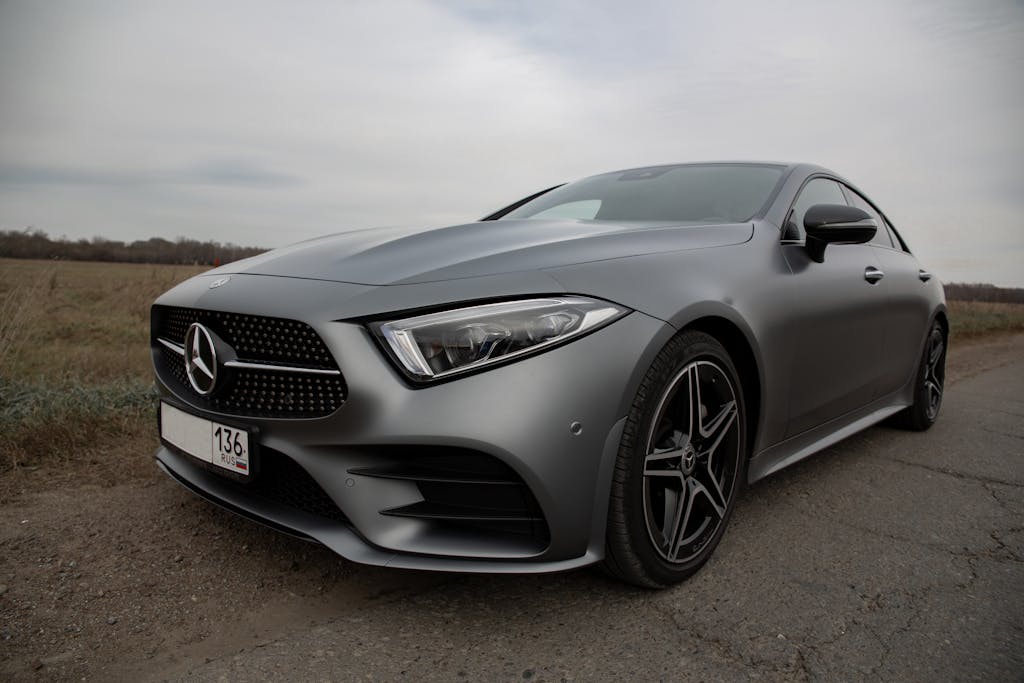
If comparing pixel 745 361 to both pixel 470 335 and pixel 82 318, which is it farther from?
pixel 82 318

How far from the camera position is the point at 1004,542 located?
2436 millimetres

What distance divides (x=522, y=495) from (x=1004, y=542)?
1886 millimetres

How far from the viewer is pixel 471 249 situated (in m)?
1.95

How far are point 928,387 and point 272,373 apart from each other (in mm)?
3820

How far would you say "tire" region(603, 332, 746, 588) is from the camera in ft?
5.93

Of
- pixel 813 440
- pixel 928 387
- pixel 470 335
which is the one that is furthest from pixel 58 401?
pixel 928 387

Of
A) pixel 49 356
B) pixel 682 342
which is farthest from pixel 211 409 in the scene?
pixel 49 356

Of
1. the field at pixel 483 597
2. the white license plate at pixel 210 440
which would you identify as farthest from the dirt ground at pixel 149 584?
the white license plate at pixel 210 440

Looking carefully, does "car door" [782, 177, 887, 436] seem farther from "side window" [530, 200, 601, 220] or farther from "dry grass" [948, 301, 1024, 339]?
"dry grass" [948, 301, 1024, 339]

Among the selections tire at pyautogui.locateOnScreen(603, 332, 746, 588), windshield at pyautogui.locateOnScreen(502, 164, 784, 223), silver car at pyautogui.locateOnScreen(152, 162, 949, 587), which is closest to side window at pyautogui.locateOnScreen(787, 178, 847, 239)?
windshield at pyautogui.locateOnScreen(502, 164, 784, 223)

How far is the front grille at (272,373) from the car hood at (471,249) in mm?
190

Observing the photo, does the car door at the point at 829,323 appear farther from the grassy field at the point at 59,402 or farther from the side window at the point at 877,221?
the grassy field at the point at 59,402

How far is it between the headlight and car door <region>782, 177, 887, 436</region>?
1.14 m

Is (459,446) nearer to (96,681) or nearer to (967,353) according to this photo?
(96,681)
